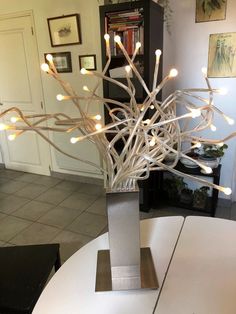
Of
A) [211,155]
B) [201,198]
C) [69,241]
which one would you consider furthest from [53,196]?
[211,155]

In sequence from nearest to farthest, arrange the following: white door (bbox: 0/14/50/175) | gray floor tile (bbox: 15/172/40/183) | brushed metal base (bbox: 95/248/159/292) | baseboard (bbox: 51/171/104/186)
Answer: brushed metal base (bbox: 95/248/159/292), white door (bbox: 0/14/50/175), baseboard (bbox: 51/171/104/186), gray floor tile (bbox: 15/172/40/183)

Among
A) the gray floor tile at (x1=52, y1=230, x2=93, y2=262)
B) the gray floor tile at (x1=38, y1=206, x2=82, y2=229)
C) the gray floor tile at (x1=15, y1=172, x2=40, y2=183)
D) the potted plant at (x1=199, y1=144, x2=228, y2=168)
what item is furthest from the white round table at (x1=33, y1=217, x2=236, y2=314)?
the gray floor tile at (x1=15, y1=172, x2=40, y2=183)

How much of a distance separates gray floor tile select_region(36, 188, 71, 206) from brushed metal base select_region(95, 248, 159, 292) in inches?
80.7

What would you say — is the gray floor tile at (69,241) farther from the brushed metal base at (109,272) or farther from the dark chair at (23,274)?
the brushed metal base at (109,272)

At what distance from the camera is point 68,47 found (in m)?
3.02

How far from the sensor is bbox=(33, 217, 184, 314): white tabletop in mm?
806

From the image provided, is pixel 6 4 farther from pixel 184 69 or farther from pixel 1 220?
pixel 1 220

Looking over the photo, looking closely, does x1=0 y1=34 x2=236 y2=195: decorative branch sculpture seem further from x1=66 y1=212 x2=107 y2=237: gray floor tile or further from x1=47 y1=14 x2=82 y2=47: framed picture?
x1=47 y1=14 x2=82 y2=47: framed picture

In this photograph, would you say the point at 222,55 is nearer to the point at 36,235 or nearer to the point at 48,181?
the point at 36,235

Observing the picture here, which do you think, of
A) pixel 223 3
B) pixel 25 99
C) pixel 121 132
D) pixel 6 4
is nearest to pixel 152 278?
pixel 121 132

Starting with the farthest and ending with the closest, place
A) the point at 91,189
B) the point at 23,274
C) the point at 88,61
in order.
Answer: the point at 91,189 → the point at 88,61 → the point at 23,274

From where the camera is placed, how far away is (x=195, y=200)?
100 inches

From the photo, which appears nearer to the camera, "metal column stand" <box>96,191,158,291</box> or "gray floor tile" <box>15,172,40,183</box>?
"metal column stand" <box>96,191,158,291</box>

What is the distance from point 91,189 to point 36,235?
102 centimetres
